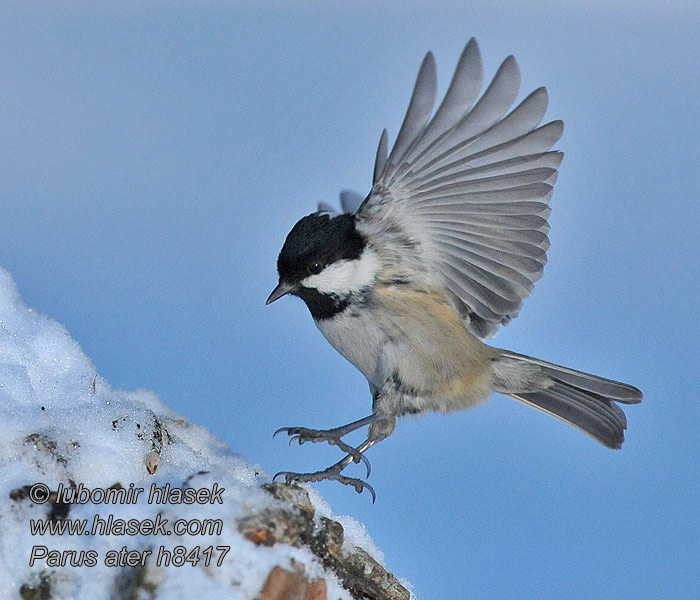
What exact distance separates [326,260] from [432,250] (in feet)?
0.84

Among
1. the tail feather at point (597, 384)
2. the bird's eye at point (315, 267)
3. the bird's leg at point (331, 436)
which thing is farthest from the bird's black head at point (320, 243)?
the tail feather at point (597, 384)

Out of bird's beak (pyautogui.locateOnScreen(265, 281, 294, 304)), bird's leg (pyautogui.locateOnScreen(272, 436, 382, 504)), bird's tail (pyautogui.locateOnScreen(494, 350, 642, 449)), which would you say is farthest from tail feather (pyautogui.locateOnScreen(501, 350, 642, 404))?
bird's beak (pyautogui.locateOnScreen(265, 281, 294, 304))

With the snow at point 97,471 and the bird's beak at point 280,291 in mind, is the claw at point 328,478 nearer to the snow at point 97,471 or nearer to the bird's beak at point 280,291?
the snow at point 97,471

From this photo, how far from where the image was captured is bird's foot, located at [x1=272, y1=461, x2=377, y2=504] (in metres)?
1.66

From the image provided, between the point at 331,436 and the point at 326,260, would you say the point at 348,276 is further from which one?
the point at 331,436

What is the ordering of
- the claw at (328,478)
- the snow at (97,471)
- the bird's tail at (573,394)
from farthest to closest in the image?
the bird's tail at (573,394) < the claw at (328,478) < the snow at (97,471)

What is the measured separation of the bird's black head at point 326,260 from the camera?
5.85 ft

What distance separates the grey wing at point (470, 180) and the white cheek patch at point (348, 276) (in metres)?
0.06

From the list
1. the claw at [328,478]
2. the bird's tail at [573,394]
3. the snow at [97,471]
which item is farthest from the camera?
the bird's tail at [573,394]

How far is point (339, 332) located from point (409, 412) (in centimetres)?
27

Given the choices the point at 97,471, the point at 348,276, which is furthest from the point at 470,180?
the point at 97,471

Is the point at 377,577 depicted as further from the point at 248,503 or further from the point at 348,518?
the point at 248,503

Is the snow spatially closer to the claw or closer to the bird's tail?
the claw

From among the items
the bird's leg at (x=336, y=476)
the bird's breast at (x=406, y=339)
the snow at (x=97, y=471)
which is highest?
the bird's breast at (x=406, y=339)
